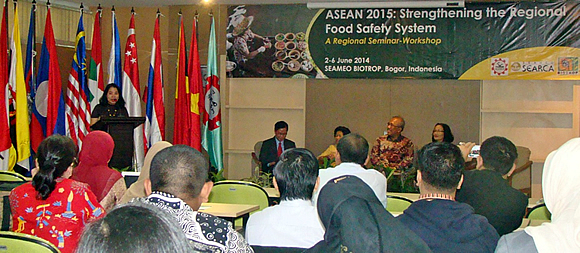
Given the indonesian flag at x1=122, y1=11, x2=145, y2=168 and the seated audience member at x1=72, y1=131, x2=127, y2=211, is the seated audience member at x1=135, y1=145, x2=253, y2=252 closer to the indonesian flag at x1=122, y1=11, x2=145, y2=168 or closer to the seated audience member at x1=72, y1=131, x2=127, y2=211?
the seated audience member at x1=72, y1=131, x2=127, y2=211

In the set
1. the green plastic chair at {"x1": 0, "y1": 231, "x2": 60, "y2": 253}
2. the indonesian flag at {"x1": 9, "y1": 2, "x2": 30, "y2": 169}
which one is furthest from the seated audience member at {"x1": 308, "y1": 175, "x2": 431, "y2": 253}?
the indonesian flag at {"x1": 9, "y1": 2, "x2": 30, "y2": 169}

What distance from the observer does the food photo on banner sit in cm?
831

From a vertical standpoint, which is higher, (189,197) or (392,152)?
(189,197)

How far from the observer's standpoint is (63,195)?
2840 millimetres

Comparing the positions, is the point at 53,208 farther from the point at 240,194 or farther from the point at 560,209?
the point at 560,209

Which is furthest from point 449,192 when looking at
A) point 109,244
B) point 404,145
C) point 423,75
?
point 423,75

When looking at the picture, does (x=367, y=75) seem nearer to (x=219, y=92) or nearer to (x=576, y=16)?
(x=219, y=92)

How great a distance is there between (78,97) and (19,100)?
762mm

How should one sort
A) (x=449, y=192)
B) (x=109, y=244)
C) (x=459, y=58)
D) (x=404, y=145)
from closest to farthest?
1. (x=109, y=244)
2. (x=449, y=192)
3. (x=404, y=145)
4. (x=459, y=58)

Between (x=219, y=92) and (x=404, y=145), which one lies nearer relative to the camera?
(x=404, y=145)

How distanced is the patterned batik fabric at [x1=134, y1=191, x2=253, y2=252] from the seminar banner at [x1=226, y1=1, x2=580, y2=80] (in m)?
6.53

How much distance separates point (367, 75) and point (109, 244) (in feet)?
24.4

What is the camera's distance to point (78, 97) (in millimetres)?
7520

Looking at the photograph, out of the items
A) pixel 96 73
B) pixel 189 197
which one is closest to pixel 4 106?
pixel 96 73
